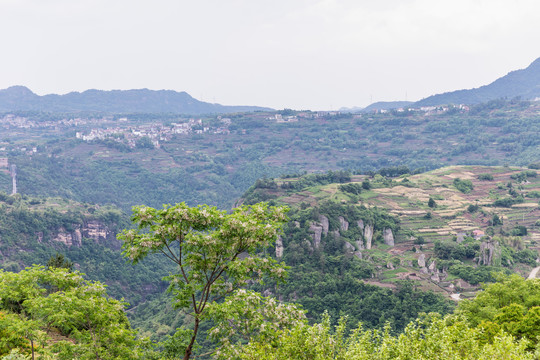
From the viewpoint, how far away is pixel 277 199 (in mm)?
101438

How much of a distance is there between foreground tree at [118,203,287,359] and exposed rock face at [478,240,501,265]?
197ft

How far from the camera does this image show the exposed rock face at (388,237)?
8525cm

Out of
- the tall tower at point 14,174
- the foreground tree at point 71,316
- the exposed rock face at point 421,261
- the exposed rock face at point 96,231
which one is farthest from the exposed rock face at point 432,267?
the tall tower at point 14,174

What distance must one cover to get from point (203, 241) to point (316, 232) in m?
61.0

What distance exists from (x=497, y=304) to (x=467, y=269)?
30177 millimetres

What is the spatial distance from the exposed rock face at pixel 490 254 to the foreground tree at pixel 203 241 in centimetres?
6006

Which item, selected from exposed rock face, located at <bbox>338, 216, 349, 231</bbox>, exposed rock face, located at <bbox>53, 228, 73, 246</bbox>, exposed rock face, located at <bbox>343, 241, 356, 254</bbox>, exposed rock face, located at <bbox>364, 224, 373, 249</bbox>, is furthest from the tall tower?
exposed rock face, located at <bbox>343, 241, 356, 254</bbox>

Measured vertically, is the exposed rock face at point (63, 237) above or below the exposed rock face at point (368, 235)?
below

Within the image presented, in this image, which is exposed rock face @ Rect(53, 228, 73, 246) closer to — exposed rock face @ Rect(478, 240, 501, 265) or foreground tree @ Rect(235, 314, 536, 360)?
exposed rock face @ Rect(478, 240, 501, 265)

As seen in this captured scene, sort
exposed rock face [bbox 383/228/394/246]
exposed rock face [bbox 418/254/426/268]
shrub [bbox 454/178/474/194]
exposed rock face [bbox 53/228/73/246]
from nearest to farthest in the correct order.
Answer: exposed rock face [bbox 418/254/426/268], exposed rock face [bbox 383/228/394/246], shrub [bbox 454/178/474/194], exposed rock face [bbox 53/228/73/246]

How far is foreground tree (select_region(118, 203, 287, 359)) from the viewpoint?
637 inches

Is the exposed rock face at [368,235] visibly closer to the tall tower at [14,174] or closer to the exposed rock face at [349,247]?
the exposed rock face at [349,247]

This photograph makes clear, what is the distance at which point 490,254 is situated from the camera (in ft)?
223

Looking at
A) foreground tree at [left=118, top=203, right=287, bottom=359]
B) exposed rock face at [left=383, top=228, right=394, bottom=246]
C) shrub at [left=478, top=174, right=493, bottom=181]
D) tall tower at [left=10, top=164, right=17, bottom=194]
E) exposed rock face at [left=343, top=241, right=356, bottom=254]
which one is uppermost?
foreground tree at [left=118, top=203, right=287, bottom=359]
